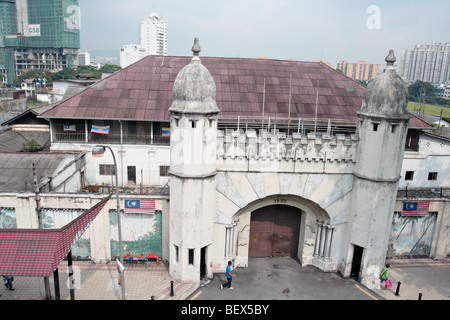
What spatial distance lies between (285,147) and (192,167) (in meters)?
5.25

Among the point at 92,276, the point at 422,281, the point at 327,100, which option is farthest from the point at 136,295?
the point at 327,100

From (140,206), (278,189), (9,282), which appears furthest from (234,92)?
(9,282)

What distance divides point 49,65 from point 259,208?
194 metres

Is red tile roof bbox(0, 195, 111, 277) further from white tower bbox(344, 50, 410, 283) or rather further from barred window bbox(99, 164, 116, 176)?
barred window bbox(99, 164, 116, 176)

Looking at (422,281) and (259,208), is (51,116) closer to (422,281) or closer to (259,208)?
(259,208)

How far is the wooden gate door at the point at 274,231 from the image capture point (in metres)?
22.6

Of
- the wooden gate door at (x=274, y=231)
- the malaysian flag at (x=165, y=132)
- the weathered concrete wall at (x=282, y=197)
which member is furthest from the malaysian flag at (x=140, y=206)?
the malaysian flag at (x=165, y=132)

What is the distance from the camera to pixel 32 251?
14836mm

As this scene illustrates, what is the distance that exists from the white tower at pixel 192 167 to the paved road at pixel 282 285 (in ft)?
5.76

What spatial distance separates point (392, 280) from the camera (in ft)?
70.5

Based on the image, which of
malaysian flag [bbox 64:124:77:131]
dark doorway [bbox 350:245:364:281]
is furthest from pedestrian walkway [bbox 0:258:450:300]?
malaysian flag [bbox 64:124:77:131]

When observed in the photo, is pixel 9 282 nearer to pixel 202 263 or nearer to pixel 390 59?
pixel 202 263

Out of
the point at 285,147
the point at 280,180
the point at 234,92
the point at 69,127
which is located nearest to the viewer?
the point at 285,147

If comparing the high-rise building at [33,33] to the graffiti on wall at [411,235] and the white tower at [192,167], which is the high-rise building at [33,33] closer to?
the white tower at [192,167]
